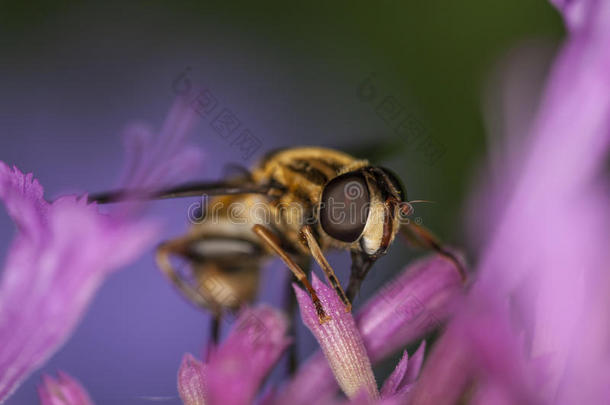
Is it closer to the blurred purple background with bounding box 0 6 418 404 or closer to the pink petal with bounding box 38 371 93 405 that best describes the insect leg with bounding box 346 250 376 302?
the pink petal with bounding box 38 371 93 405

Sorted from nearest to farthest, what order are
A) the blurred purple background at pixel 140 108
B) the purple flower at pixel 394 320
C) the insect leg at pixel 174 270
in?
the purple flower at pixel 394 320 → the insect leg at pixel 174 270 → the blurred purple background at pixel 140 108

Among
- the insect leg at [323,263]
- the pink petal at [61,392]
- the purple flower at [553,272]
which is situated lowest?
the purple flower at [553,272]

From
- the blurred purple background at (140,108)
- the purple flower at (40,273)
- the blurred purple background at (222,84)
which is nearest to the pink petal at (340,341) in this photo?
the purple flower at (40,273)

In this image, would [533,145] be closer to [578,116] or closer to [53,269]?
[578,116]

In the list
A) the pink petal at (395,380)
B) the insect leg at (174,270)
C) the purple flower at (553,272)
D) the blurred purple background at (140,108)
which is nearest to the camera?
the purple flower at (553,272)

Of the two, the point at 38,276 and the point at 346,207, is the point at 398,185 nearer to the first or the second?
the point at 346,207

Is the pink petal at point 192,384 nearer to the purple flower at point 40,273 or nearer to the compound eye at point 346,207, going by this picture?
the purple flower at point 40,273

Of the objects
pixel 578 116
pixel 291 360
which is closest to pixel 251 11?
pixel 291 360
